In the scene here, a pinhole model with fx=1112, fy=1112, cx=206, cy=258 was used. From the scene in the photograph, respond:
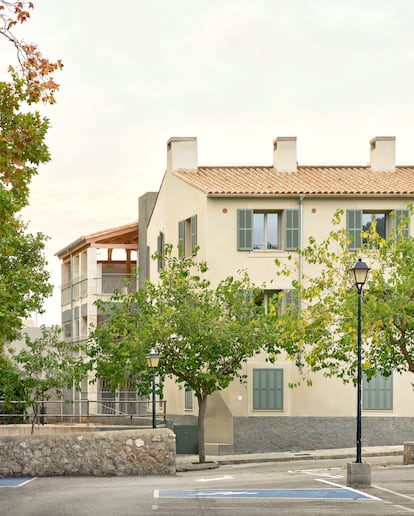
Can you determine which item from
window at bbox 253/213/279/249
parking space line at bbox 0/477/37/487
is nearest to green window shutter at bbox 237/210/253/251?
window at bbox 253/213/279/249

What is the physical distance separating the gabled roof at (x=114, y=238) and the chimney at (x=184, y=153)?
11.4 metres

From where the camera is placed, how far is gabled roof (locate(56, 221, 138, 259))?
57.7 meters

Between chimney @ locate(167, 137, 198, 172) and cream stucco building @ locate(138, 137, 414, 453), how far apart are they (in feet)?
10.6

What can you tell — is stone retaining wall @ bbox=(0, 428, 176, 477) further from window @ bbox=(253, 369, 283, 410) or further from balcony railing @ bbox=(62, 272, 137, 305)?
balcony railing @ bbox=(62, 272, 137, 305)

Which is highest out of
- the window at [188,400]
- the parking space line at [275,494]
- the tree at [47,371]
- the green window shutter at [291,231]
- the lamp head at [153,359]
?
the green window shutter at [291,231]

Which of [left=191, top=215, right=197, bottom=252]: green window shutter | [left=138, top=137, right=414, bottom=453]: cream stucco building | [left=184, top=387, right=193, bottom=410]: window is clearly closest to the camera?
[left=138, top=137, right=414, bottom=453]: cream stucco building

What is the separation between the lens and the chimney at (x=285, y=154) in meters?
46.0

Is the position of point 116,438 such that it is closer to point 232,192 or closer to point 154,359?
point 154,359

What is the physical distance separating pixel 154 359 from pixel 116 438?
10752 mm

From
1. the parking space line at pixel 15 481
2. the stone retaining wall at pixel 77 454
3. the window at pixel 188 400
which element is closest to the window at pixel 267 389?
the window at pixel 188 400

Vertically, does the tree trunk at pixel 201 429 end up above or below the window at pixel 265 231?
below

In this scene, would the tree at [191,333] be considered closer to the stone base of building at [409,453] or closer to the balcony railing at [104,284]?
the stone base of building at [409,453]

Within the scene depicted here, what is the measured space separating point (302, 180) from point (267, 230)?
110 inches

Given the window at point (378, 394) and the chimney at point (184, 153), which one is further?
the chimney at point (184, 153)
